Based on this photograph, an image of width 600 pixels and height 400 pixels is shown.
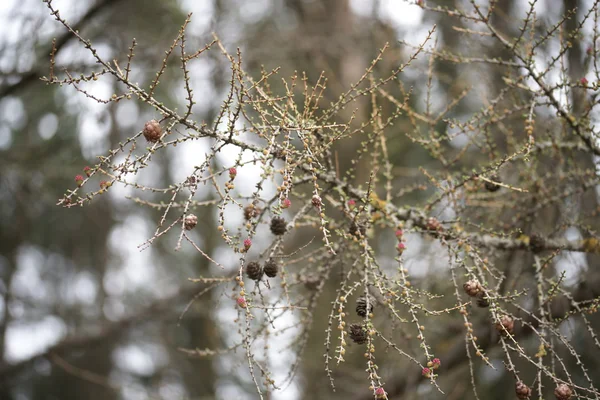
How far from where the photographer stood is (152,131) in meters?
1.48

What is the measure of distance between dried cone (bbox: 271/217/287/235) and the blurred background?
1.36 feet

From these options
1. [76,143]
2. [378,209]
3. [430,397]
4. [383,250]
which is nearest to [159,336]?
[76,143]

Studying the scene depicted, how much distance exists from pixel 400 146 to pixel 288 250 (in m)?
1.85

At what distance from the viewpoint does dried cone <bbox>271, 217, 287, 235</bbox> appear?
1746 millimetres

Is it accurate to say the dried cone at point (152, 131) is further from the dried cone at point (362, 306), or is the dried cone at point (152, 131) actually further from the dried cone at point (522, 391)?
the dried cone at point (522, 391)

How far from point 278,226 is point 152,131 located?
548 mm

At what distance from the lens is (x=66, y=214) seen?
872cm

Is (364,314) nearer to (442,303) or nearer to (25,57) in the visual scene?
(442,303)

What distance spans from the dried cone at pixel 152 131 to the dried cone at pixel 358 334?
2.80ft

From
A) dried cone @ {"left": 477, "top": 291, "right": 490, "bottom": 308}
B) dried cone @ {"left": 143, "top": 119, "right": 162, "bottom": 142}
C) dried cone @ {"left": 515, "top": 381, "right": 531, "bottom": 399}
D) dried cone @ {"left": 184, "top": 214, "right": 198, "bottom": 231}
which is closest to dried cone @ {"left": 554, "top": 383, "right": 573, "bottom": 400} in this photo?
dried cone @ {"left": 515, "top": 381, "right": 531, "bottom": 399}

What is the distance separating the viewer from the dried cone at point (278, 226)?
1746mm

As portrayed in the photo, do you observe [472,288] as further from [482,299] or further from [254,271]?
[254,271]

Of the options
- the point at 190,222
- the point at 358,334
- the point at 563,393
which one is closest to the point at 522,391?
the point at 563,393

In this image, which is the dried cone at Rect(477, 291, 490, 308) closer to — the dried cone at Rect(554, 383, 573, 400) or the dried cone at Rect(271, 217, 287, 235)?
the dried cone at Rect(554, 383, 573, 400)
